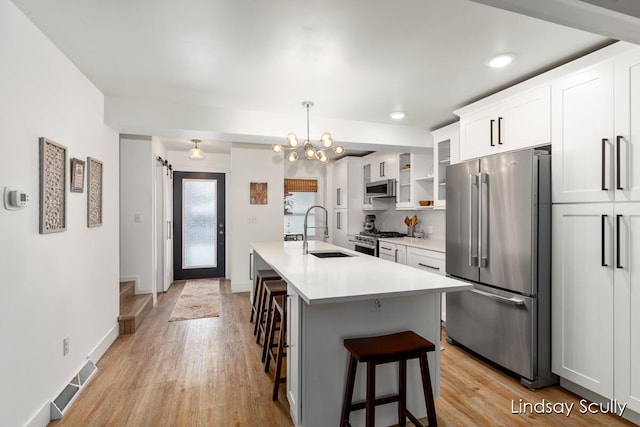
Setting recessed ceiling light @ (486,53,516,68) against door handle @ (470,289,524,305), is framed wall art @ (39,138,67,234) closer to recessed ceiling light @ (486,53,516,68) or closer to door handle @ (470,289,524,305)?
recessed ceiling light @ (486,53,516,68)

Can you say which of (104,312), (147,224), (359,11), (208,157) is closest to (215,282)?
(147,224)

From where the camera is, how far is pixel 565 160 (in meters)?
2.33

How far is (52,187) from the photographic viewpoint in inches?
82.4

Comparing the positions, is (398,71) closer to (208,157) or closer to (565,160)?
(565,160)

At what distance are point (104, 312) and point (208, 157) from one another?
11.9 ft

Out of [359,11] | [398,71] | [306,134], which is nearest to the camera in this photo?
[359,11]

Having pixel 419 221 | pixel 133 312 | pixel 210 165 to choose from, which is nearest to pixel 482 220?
pixel 419 221

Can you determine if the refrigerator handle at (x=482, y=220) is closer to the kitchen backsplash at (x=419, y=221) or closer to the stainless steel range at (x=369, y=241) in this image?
the kitchen backsplash at (x=419, y=221)

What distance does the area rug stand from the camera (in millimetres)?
4129

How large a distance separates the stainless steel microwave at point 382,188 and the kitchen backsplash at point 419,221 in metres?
0.53

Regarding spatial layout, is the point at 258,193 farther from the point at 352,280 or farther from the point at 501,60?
the point at 501,60

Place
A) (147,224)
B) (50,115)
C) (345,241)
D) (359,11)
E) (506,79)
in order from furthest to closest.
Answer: (345,241), (147,224), (506,79), (50,115), (359,11)

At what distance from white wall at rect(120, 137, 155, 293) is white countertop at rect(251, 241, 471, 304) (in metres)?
2.60

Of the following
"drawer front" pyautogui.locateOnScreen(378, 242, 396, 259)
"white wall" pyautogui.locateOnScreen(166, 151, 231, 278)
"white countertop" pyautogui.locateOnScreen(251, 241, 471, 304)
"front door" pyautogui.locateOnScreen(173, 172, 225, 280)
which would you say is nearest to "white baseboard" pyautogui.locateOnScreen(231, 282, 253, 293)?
"white wall" pyautogui.locateOnScreen(166, 151, 231, 278)
